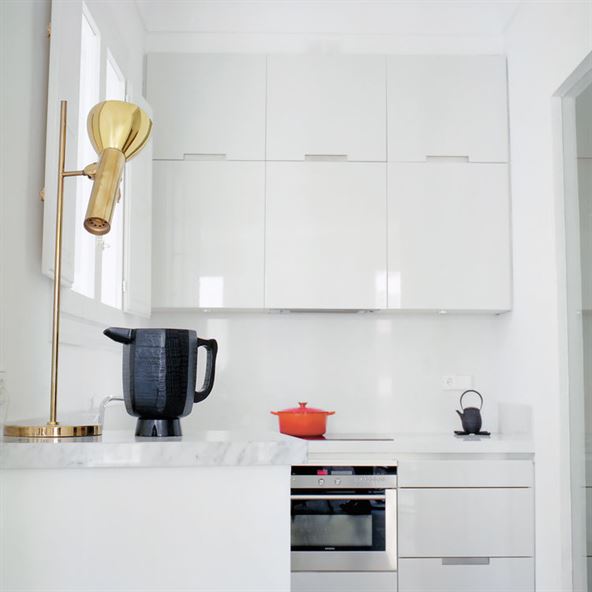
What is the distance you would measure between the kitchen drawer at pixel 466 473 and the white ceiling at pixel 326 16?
2.12m

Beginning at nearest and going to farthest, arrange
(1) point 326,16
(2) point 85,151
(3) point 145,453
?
(3) point 145,453, (2) point 85,151, (1) point 326,16

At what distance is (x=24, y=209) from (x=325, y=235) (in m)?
→ 2.01

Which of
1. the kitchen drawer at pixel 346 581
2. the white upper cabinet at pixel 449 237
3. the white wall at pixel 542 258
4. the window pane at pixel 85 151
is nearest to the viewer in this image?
the window pane at pixel 85 151

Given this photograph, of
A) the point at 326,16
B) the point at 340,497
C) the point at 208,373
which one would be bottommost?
the point at 340,497

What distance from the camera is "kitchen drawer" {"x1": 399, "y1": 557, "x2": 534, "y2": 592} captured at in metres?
3.39

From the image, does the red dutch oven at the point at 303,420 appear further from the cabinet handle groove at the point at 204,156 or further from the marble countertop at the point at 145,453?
the marble countertop at the point at 145,453

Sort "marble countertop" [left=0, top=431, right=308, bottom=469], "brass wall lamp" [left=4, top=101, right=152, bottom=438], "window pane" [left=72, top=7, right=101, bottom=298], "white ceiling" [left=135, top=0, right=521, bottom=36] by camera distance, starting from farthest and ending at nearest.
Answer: "white ceiling" [left=135, top=0, right=521, bottom=36] < "window pane" [left=72, top=7, right=101, bottom=298] < "brass wall lamp" [left=4, top=101, right=152, bottom=438] < "marble countertop" [left=0, top=431, right=308, bottom=469]

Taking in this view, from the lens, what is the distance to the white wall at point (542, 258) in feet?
10.1

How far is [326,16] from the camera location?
3984 millimetres

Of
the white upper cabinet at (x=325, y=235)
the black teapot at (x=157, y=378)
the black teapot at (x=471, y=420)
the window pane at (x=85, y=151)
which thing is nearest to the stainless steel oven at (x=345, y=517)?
the black teapot at (x=471, y=420)

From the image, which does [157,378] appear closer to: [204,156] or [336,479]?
[336,479]

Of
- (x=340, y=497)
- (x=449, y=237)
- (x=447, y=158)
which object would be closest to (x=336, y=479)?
(x=340, y=497)

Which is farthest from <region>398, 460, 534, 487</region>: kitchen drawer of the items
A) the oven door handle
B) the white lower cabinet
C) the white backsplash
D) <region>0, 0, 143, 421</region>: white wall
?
<region>0, 0, 143, 421</region>: white wall

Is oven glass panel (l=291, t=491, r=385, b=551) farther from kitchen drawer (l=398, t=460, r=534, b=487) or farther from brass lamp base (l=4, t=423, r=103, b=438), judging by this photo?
brass lamp base (l=4, t=423, r=103, b=438)
